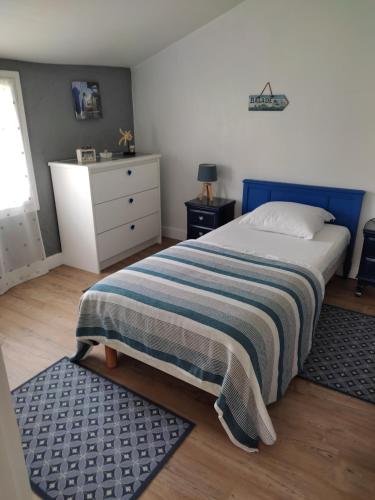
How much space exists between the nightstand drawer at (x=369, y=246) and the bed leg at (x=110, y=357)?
2125 millimetres

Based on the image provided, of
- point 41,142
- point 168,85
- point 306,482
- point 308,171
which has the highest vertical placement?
point 168,85

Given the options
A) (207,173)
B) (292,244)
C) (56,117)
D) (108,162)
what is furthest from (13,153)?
(292,244)

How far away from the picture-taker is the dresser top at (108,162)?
3261mm

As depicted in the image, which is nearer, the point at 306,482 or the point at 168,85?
the point at 306,482

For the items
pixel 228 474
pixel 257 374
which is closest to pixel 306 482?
pixel 228 474

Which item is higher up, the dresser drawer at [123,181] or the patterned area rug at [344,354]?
the dresser drawer at [123,181]

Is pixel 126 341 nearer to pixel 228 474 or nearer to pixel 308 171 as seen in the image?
pixel 228 474

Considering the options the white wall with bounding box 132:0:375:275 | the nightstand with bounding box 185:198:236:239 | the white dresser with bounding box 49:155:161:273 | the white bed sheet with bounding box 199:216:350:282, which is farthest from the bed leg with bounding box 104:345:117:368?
the white wall with bounding box 132:0:375:275

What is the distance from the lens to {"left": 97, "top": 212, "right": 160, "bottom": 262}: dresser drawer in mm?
3527

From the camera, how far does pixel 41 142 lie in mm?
3320

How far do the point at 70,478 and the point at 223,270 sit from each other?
1.35m

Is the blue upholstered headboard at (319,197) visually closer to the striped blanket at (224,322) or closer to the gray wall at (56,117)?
the striped blanket at (224,322)

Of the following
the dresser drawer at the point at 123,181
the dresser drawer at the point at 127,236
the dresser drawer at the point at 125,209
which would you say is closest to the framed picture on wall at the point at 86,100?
the dresser drawer at the point at 123,181

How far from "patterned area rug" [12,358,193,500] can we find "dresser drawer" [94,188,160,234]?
157cm
